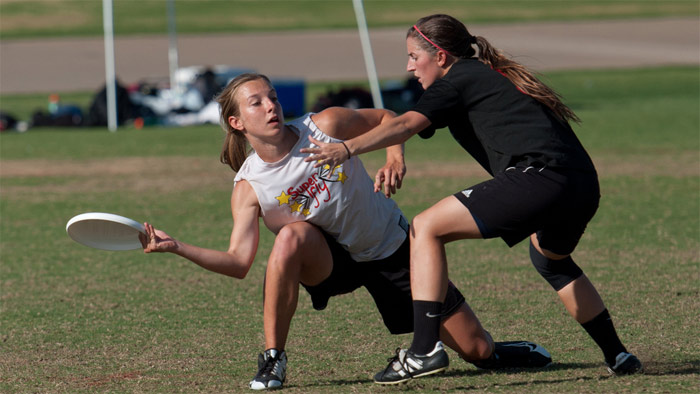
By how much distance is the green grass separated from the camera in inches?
1933

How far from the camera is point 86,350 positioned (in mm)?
5480

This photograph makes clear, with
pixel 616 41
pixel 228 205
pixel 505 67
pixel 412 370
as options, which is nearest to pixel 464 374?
pixel 412 370

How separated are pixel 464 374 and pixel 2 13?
A: 170 ft

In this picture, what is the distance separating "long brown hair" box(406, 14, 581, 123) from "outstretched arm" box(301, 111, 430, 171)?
1.28 feet

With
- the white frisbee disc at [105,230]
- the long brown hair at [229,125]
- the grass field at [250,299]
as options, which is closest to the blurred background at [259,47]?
the grass field at [250,299]

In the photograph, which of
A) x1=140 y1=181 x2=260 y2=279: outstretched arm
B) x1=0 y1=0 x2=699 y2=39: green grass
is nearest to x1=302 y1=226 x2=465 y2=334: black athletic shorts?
x1=140 y1=181 x2=260 y2=279: outstretched arm

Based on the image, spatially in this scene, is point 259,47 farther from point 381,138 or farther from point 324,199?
point 381,138

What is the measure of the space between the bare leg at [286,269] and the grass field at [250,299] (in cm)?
32

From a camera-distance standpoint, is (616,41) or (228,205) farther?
(616,41)

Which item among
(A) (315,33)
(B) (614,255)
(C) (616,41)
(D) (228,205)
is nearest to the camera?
(B) (614,255)

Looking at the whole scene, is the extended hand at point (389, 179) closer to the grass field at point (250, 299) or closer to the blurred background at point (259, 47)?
the grass field at point (250, 299)

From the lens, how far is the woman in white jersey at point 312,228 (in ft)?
15.1

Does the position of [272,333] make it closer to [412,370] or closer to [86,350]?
[412,370]

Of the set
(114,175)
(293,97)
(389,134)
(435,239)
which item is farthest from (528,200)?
(293,97)
